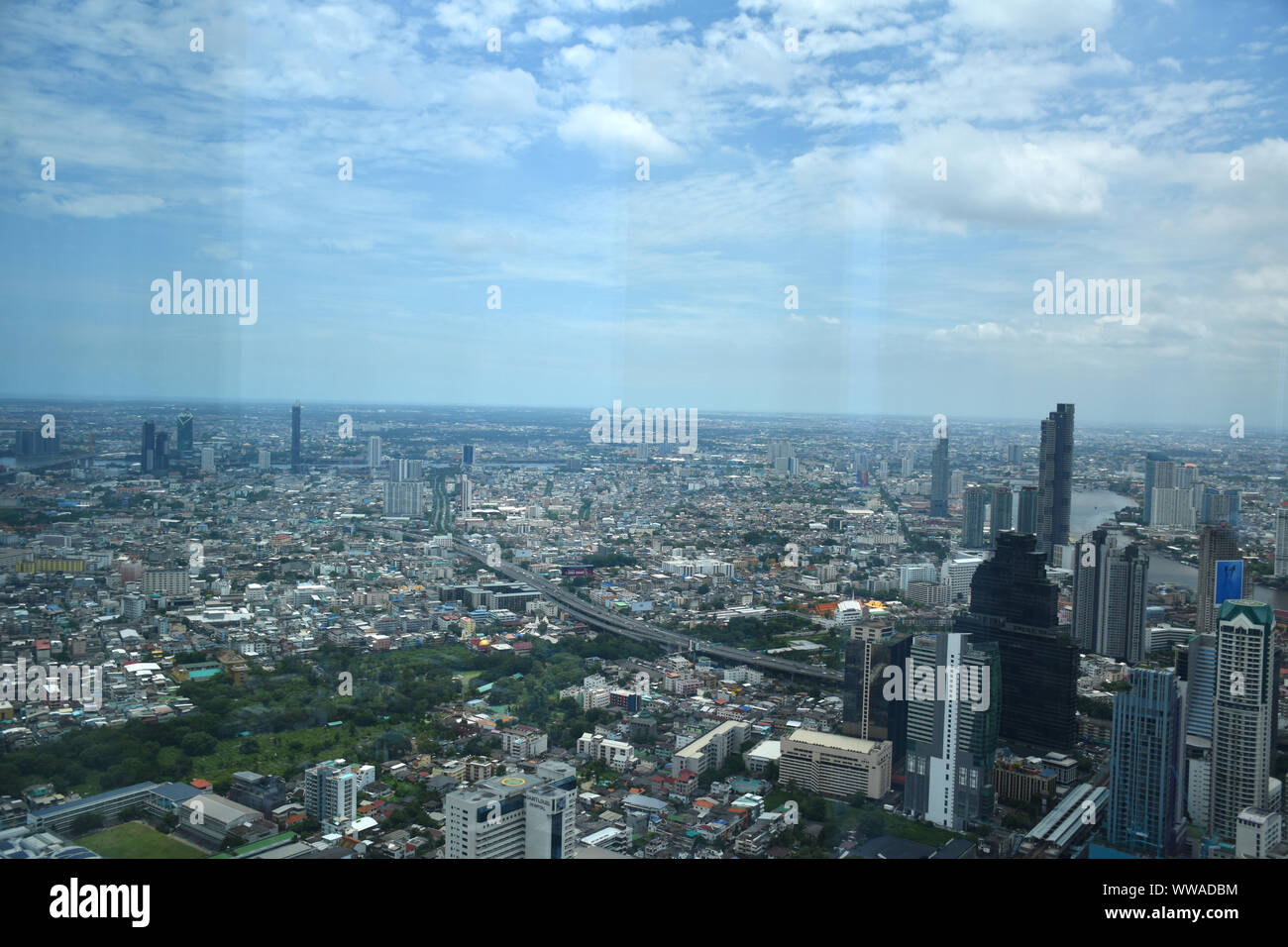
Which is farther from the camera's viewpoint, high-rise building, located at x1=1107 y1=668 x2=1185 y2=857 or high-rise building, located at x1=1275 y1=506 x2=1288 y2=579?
high-rise building, located at x1=1275 y1=506 x2=1288 y2=579

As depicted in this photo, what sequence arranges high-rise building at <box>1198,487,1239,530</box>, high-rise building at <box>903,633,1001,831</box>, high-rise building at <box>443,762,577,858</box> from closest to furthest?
high-rise building at <box>443,762,577,858</box> < high-rise building at <box>903,633,1001,831</box> < high-rise building at <box>1198,487,1239,530</box>

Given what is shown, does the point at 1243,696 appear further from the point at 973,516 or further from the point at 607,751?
the point at 607,751

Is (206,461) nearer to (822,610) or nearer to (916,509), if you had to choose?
(822,610)

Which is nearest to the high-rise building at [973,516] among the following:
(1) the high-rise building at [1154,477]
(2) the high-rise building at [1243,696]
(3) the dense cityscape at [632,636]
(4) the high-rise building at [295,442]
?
(3) the dense cityscape at [632,636]

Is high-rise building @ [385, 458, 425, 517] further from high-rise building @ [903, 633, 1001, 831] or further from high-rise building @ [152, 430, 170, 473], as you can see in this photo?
high-rise building @ [903, 633, 1001, 831]

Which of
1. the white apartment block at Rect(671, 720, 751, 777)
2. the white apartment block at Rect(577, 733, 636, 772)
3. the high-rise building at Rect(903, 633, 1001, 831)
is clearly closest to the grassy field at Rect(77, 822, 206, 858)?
the white apartment block at Rect(577, 733, 636, 772)

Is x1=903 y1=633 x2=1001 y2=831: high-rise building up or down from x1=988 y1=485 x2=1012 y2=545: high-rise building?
down

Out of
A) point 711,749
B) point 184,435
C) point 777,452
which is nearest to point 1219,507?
point 777,452
